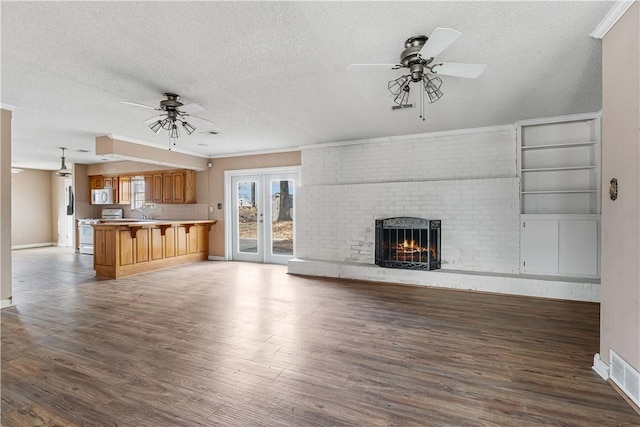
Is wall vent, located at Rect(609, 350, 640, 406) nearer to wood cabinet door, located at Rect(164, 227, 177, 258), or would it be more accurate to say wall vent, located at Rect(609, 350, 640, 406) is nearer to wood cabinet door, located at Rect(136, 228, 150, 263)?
wood cabinet door, located at Rect(136, 228, 150, 263)

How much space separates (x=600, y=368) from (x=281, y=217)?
5.45 metres

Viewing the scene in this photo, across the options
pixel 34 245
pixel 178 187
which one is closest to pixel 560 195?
pixel 178 187

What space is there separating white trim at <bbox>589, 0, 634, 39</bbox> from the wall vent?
2221mm

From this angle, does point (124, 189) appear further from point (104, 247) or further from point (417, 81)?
point (417, 81)

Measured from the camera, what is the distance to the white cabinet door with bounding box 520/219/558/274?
4.31m

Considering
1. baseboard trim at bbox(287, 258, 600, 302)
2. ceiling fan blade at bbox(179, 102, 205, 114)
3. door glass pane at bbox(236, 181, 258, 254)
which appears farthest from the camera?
door glass pane at bbox(236, 181, 258, 254)

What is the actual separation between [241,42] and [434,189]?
3.79m

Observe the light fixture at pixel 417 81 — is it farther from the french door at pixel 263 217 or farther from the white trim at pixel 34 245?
the white trim at pixel 34 245

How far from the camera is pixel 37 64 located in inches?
105

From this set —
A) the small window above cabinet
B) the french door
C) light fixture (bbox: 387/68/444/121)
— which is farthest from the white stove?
the small window above cabinet

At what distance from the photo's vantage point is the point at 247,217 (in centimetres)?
712

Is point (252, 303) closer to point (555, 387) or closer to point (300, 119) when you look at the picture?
point (300, 119)

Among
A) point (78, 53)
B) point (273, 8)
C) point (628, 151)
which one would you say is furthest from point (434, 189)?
point (78, 53)

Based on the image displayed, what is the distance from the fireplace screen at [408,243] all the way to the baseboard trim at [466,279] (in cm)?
13
